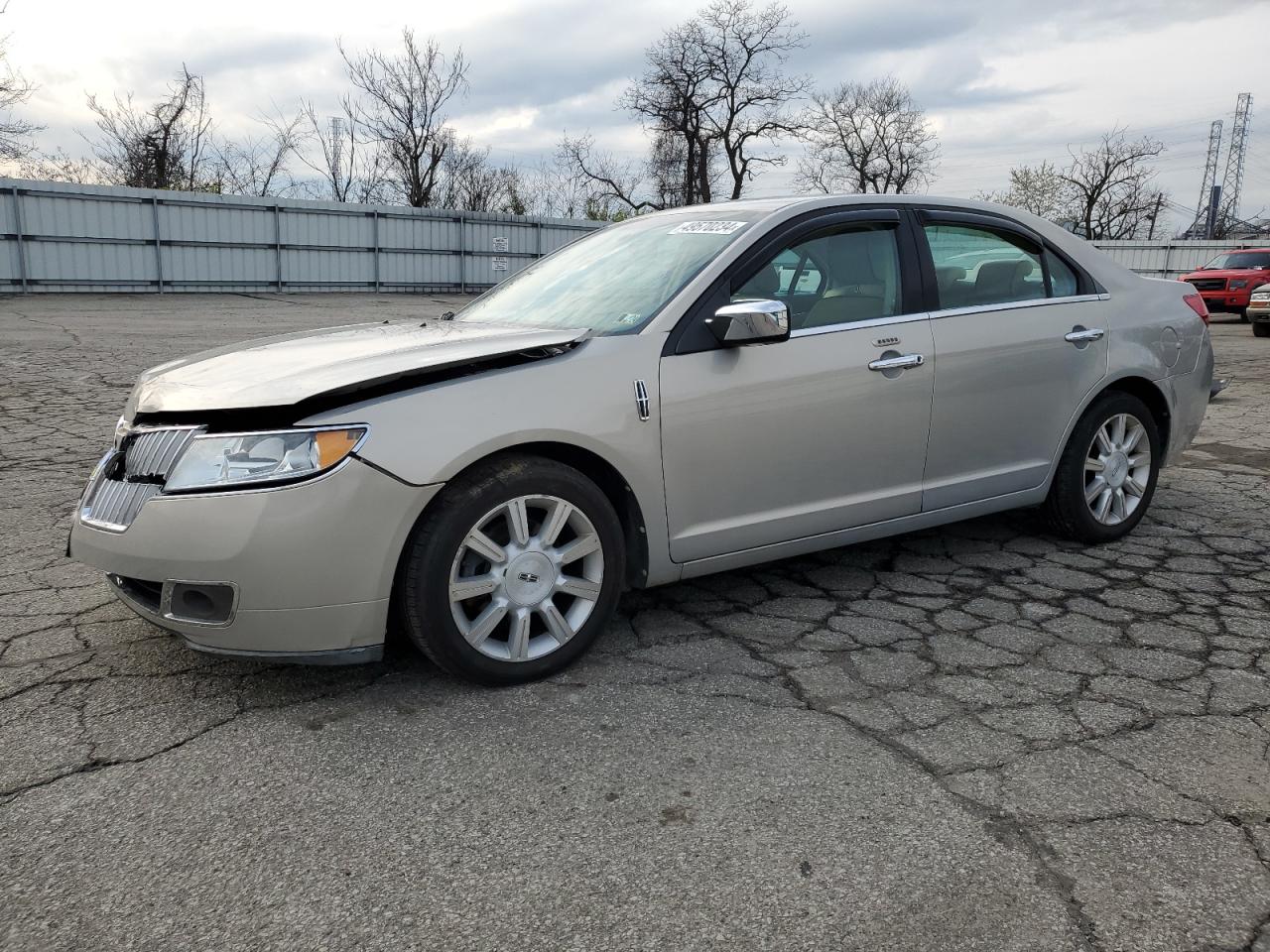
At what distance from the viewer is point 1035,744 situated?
2824 millimetres

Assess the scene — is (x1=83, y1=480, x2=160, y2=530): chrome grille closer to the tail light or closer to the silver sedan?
the silver sedan

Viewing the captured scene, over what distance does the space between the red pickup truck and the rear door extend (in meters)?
19.9

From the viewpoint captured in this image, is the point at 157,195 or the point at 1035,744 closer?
the point at 1035,744

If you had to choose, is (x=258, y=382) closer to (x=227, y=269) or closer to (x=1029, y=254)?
(x=1029, y=254)

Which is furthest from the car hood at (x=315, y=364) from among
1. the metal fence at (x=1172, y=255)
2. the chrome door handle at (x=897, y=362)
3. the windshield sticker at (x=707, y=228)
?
the metal fence at (x=1172, y=255)

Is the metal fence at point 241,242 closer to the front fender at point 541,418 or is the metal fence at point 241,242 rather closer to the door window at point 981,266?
the door window at point 981,266

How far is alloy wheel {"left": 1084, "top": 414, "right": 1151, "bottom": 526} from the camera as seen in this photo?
4.67 m

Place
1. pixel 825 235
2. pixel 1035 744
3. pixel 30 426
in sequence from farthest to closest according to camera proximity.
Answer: pixel 30 426, pixel 825 235, pixel 1035 744

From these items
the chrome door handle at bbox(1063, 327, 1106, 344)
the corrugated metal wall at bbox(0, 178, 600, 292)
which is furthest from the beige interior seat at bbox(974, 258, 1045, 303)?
the corrugated metal wall at bbox(0, 178, 600, 292)

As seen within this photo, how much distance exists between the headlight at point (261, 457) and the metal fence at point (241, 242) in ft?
59.6

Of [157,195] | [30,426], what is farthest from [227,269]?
[30,426]

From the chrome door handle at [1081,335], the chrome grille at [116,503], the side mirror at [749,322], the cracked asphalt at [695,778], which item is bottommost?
the cracked asphalt at [695,778]

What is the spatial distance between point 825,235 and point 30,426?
612 centimetres

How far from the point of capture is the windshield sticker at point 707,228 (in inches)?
150
